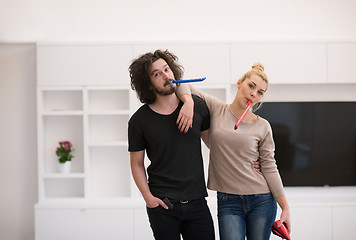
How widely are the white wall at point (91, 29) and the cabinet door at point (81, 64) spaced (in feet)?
0.87

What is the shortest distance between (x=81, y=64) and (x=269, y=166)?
7.06 feet

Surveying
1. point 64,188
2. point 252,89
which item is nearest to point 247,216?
point 252,89

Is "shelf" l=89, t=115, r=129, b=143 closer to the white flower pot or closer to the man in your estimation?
the white flower pot

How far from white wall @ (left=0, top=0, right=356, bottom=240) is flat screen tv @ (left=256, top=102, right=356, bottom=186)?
66cm

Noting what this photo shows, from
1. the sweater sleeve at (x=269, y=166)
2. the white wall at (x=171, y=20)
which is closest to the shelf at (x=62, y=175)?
the white wall at (x=171, y=20)

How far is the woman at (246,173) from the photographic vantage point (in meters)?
1.83

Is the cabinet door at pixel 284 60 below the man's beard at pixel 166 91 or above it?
above

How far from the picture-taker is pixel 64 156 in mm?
3543

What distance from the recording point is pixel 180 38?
146 inches

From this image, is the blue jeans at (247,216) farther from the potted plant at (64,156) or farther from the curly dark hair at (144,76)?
the potted plant at (64,156)

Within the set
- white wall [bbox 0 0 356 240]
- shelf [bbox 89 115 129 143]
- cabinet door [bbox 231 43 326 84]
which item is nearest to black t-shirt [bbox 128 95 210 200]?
cabinet door [bbox 231 43 326 84]

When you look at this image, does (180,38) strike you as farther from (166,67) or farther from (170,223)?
(170,223)

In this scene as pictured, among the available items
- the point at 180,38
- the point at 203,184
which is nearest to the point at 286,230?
the point at 203,184

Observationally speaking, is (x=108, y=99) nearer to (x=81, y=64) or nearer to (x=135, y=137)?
(x=81, y=64)
